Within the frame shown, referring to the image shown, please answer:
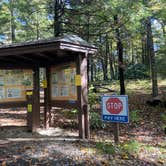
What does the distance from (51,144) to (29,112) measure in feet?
7.58

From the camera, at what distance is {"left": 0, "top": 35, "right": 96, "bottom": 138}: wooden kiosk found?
22.2 ft

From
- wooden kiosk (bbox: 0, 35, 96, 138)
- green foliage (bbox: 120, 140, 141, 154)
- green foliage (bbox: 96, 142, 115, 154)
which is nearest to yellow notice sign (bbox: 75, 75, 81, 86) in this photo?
wooden kiosk (bbox: 0, 35, 96, 138)

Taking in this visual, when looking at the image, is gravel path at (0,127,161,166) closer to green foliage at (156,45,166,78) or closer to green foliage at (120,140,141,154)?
green foliage at (120,140,141,154)

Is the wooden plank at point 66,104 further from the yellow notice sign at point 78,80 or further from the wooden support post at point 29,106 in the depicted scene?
the wooden support post at point 29,106

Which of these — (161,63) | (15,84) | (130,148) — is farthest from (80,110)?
(161,63)

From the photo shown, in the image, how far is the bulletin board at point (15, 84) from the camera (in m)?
8.05

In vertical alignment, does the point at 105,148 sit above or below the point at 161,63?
below

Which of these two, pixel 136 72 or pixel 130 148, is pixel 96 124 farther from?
pixel 136 72

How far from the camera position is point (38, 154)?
501cm

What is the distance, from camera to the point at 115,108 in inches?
231

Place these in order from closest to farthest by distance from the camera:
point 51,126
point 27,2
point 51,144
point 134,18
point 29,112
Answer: point 51,144
point 29,112
point 51,126
point 134,18
point 27,2

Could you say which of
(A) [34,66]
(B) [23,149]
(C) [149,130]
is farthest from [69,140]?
(C) [149,130]

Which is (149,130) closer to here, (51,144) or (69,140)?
(69,140)

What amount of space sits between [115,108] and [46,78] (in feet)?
11.0
